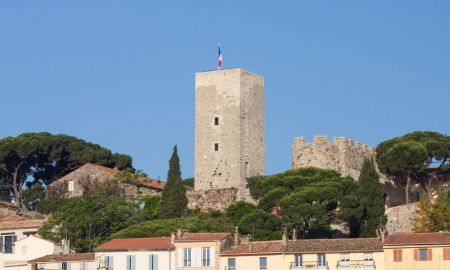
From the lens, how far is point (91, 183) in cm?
9756

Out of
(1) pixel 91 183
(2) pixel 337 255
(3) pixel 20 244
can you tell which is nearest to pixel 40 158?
(1) pixel 91 183

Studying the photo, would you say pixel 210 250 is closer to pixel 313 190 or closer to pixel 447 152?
pixel 313 190

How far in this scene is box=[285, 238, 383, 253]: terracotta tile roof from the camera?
7069cm

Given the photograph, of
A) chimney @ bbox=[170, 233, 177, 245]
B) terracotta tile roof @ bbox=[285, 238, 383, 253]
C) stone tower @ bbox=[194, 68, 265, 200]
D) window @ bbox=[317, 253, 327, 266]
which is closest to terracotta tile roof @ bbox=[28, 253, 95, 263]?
chimney @ bbox=[170, 233, 177, 245]

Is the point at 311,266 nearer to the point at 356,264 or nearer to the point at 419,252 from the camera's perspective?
the point at 356,264

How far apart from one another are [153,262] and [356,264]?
9727 mm

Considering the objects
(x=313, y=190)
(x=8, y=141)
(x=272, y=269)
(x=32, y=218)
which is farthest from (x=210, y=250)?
(x=8, y=141)

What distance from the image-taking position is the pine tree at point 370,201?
83312 mm

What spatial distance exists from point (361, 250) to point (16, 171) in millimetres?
39194

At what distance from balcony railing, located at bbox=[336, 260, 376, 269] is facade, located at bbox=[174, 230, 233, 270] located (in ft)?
18.8

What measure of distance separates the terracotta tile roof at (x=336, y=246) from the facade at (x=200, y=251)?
10.7 ft

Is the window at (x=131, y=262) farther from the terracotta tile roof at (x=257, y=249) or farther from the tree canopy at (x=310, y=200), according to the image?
the tree canopy at (x=310, y=200)

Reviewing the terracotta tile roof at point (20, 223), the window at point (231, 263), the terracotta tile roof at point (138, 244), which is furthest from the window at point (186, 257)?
the terracotta tile roof at point (20, 223)

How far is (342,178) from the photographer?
292 ft
